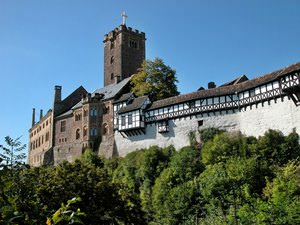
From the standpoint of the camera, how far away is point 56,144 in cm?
6188

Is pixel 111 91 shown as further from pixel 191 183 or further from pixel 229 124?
pixel 191 183

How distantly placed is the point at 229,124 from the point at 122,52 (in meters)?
33.0

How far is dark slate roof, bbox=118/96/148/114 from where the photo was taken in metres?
49.2

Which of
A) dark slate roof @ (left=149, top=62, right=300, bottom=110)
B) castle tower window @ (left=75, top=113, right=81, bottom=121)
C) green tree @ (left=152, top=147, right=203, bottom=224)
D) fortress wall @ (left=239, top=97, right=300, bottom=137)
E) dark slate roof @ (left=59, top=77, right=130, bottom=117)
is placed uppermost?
dark slate roof @ (left=59, top=77, right=130, bottom=117)

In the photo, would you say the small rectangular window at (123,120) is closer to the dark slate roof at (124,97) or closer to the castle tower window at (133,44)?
the dark slate roof at (124,97)

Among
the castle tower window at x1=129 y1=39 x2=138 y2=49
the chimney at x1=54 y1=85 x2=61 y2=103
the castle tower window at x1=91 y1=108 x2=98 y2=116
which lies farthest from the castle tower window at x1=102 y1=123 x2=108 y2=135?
the castle tower window at x1=129 y1=39 x2=138 y2=49

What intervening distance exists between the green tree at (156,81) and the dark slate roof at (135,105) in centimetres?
275

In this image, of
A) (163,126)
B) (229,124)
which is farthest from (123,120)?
(229,124)

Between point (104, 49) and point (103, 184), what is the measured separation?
50.9 m

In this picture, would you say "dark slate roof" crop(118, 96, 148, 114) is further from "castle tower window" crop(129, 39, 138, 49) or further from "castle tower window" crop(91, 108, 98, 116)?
"castle tower window" crop(129, 39, 138, 49)

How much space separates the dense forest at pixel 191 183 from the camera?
23047 mm

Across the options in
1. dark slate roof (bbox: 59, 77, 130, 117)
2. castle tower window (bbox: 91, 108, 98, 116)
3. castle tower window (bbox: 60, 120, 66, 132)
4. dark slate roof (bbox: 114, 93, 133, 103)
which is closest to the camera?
dark slate roof (bbox: 114, 93, 133, 103)

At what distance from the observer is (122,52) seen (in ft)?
226

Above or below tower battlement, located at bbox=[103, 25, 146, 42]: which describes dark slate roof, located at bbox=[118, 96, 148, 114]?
below
